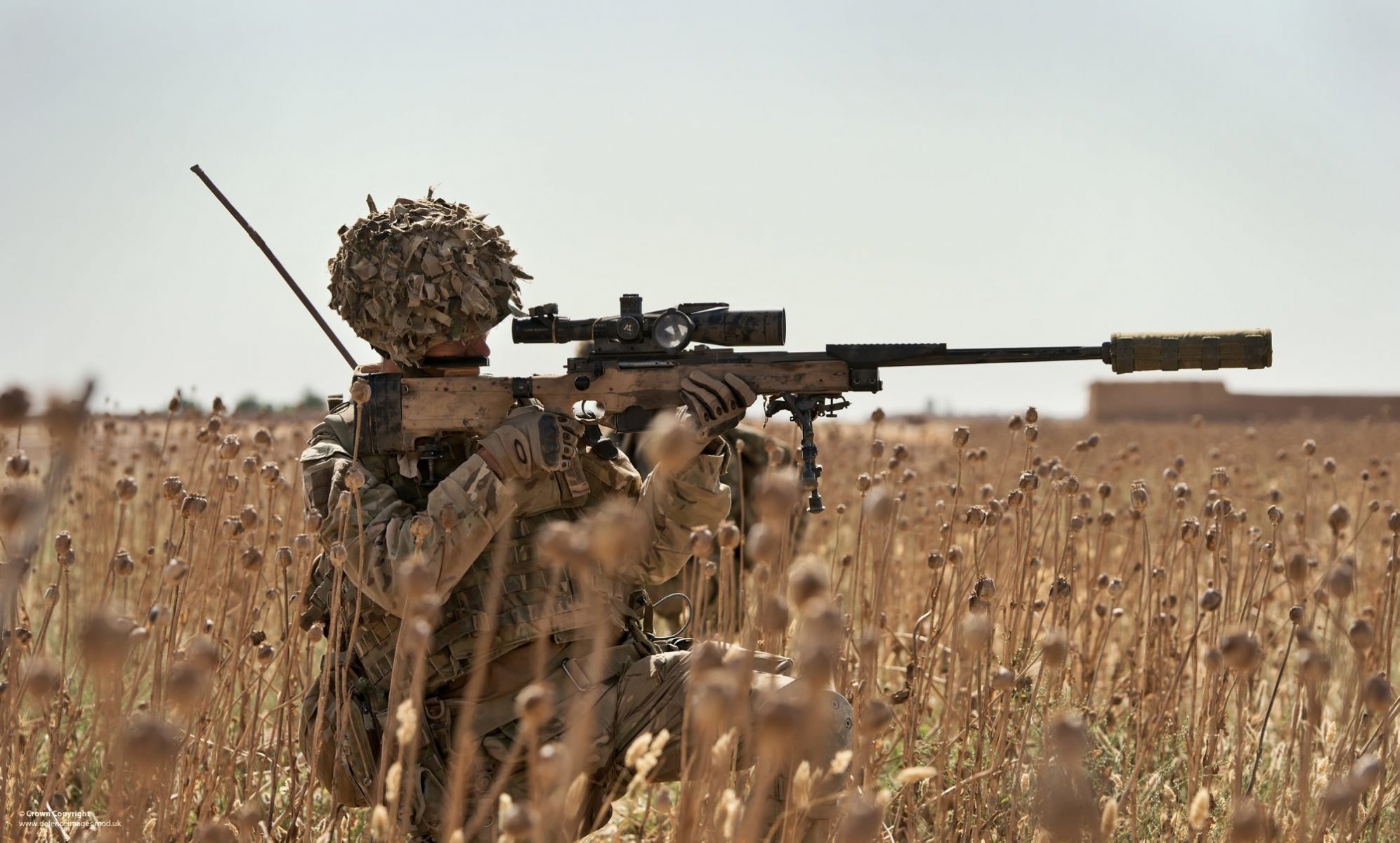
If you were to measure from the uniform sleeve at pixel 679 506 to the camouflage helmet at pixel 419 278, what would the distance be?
61 centimetres

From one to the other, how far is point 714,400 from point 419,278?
77 centimetres

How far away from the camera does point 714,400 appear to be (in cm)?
296

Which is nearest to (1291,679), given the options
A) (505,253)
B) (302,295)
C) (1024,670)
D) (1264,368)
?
(1024,670)

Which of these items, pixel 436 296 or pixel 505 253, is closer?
pixel 436 296

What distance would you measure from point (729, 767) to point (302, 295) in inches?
76.6

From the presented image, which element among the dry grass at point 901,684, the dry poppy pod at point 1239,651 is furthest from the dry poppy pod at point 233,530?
the dry poppy pod at point 1239,651

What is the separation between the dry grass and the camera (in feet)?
5.49

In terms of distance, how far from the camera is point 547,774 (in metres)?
1.57

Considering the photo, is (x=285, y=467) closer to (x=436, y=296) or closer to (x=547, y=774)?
(x=436, y=296)

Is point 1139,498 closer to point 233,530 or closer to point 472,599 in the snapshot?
point 472,599

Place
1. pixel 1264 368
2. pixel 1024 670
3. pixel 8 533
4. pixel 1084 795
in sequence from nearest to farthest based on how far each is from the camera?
pixel 1084 795 < pixel 8 533 < pixel 1264 368 < pixel 1024 670

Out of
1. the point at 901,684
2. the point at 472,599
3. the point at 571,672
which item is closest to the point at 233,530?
the point at 472,599

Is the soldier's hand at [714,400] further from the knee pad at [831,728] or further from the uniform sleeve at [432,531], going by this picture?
the knee pad at [831,728]

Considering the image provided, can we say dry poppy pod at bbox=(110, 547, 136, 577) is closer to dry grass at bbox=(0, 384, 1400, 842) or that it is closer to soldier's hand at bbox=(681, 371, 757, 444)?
dry grass at bbox=(0, 384, 1400, 842)
